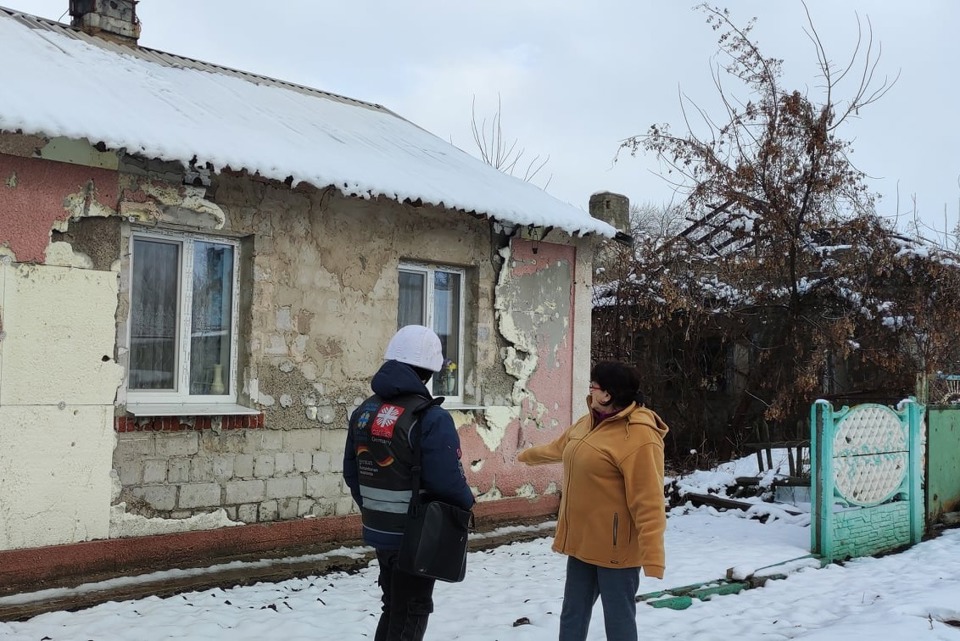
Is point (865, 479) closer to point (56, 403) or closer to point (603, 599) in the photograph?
point (603, 599)

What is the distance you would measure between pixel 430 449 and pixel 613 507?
0.84m

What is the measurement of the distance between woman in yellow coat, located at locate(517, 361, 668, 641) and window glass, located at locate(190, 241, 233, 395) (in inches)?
132

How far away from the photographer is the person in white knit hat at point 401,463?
328cm

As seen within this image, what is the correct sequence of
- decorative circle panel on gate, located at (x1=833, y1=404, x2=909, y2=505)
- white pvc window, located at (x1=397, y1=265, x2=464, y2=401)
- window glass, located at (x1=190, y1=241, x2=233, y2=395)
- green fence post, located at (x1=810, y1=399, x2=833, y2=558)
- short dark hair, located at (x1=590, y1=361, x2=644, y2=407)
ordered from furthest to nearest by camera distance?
white pvc window, located at (x1=397, y1=265, x2=464, y2=401) → decorative circle panel on gate, located at (x1=833, y1=404, x2=909, y2=505) → green fence post, located at (x1=810, y1=399, x2=833, y2=558) → window glass, located at (x1=190, y1=241, x2=233, y2=395) → short dark hair, located at (x1=590, y1=361, x2=644, y2=407)

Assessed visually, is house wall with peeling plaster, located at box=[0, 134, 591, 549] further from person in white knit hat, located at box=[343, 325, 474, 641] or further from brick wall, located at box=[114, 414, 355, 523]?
person in white knit hat, located at box=[343, 325, 474, 641]

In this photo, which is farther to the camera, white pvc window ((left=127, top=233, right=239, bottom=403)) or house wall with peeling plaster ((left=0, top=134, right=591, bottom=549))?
white pvc window ((left=127, top=233, right=239, bottom=403))

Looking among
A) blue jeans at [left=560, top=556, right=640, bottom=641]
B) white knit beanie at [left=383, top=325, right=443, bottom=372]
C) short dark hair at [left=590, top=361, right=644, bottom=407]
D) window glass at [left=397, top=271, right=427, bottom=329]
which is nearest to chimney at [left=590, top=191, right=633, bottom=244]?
window glass at [left=397, top=271, right=427, bottom=329]

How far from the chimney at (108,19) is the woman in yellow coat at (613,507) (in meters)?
6.46

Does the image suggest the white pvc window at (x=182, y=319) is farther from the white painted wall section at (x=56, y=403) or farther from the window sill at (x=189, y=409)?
the white painted wall section at (x=56, y=403)

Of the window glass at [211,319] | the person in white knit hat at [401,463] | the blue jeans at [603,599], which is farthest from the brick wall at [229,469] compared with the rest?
the blue jeans at [603,599]

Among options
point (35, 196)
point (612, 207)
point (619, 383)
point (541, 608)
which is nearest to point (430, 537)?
point (619, 383)

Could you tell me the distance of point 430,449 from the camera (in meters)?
3.27

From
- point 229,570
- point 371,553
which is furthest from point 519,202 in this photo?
point 229,570

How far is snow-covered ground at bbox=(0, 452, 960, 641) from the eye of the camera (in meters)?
4.52
